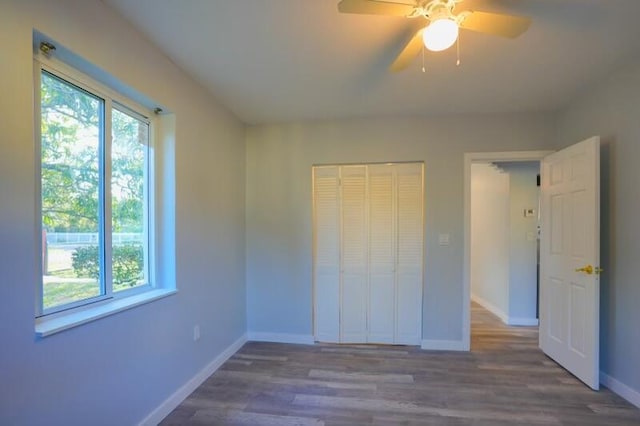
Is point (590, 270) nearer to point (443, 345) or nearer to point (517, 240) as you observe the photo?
point (443, 345)

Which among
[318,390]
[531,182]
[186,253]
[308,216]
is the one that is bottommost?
[318,390]

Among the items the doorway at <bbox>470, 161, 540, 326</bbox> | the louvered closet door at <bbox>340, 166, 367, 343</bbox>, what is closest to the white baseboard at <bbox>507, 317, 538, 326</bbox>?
the doorway at <bbox>470, 161, 540, 326</bbox>

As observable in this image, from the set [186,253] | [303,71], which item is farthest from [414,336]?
[303,71]

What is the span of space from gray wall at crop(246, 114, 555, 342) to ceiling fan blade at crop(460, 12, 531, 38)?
1.85 meters

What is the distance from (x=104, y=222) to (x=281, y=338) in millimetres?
2388

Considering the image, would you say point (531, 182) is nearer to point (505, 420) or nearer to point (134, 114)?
point (505, 420)

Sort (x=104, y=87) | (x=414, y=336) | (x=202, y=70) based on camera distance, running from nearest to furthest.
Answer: (x=104, y=87) < (x=202, y=70) < (x=414, y=336)

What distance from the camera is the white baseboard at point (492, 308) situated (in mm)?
4279

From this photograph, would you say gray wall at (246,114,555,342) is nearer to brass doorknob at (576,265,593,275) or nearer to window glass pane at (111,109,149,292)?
brass doorknob at (576,265,593,275)

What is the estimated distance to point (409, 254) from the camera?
3.49 m

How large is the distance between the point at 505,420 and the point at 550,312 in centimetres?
145

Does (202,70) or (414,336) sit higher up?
(202,70)

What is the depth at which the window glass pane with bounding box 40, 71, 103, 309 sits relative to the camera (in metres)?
1.56

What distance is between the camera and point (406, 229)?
3.49 metres
